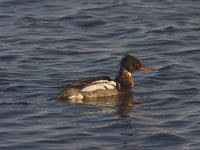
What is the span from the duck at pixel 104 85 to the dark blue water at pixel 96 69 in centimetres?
31

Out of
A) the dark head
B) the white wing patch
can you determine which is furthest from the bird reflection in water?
the dark head

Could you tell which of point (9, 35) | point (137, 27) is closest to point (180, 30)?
point (137, 27)

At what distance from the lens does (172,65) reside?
21750 mm

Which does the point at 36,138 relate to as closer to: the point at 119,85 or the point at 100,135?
the point at 100,135

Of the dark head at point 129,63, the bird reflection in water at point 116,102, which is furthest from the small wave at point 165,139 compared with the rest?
the dark head at point 129,63

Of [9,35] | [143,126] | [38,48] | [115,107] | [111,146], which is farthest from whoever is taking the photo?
[9,35]

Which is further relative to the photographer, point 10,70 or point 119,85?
point 10,70

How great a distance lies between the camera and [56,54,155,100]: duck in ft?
60.1

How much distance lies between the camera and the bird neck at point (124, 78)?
19453 millimetres

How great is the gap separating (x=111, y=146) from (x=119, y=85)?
485 cm

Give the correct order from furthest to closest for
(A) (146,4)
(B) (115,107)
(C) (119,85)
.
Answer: (A) (146,4)
(C) (119,85)
(B) (115,107)

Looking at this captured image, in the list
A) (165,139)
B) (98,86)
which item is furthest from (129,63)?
(165,139)

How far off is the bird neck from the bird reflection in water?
27 centimetres

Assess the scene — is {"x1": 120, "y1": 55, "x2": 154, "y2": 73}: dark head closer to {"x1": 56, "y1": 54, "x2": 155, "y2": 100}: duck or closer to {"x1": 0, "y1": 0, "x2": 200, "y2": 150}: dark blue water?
{"x1": 56, "y1": 54, "x2": 155, "y2": 100}: duck
